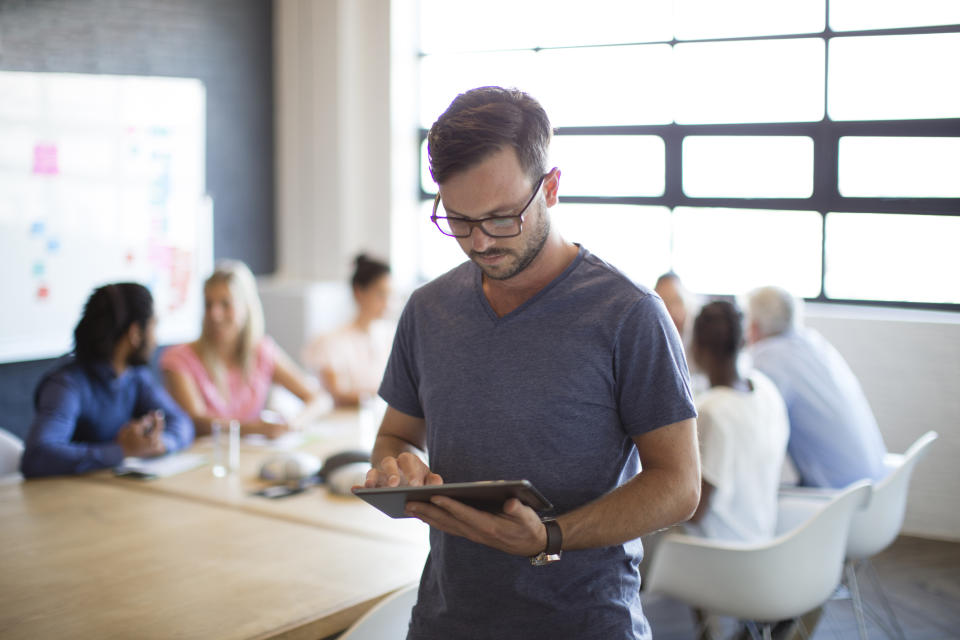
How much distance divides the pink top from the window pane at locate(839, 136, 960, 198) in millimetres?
3084

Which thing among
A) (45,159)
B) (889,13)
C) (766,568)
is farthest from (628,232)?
(766,568)

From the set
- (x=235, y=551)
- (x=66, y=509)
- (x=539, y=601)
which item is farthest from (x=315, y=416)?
(x=539, y=601)

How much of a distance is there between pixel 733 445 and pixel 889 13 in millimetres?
3011

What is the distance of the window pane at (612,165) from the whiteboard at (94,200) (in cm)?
216

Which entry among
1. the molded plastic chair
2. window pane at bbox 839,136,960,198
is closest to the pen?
the molded plastic chair

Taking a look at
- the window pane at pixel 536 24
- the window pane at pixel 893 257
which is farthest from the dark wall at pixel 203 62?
the window pane at pixel 893 257

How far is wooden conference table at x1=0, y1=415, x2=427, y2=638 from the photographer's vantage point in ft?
6.18

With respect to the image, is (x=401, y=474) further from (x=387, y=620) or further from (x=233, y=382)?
(x=233, y=382)

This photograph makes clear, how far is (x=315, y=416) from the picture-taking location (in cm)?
384

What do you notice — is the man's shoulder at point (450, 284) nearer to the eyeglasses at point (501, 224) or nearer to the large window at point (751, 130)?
the eyeglasses at point (501, 224)

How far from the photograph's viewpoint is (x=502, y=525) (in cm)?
139

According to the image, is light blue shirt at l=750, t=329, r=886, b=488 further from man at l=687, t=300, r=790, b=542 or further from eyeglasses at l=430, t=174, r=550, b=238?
eyeglasses at l=430, t=174, r=550, b=238

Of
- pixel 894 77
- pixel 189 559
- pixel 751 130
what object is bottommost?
pixel 189 559

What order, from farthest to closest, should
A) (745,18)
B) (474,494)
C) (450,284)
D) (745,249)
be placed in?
(745,249)
(745,18)
(450,284)
(474,494)
